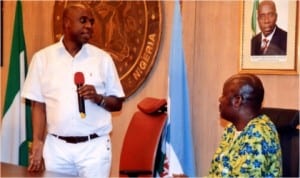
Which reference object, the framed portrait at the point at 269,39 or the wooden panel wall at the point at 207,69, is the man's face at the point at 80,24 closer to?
the wooden panel wall at the point at 207,69

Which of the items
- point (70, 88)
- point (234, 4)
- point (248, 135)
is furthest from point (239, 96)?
point (234, 4)

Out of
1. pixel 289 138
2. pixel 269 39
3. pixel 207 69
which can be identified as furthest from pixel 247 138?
pixel 207 69

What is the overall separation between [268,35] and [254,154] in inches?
50.2

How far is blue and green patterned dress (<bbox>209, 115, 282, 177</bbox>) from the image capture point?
2.13m

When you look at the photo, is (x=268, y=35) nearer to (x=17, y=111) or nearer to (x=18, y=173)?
(x=18, y=173)

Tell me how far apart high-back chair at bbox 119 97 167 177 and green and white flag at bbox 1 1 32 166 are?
1.43 m

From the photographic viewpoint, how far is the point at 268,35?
321cm

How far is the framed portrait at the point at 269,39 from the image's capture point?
3.08 metres

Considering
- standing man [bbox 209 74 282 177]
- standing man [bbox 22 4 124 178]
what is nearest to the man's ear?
standing man [bbox 209 74 282 177]

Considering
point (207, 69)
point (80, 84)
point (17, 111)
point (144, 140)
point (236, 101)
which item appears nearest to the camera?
point (236, 101)

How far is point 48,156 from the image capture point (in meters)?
2.90

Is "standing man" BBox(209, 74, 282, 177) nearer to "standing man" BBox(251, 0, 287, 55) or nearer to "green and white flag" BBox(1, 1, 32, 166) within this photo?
"standing man" BBox(251, 0, 287, 55)

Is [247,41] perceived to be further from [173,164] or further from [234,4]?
[173,164]

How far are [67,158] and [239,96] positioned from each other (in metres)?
1.13
